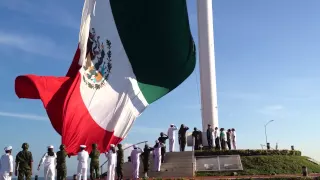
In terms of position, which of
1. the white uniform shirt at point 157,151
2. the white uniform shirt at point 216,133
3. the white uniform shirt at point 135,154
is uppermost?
the white uniform shirt at point 216,133

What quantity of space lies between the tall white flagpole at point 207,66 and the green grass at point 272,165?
538cm

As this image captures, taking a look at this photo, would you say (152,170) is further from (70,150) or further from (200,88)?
(200,88)

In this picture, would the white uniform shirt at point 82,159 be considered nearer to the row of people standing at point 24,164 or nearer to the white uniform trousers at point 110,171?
the row of people standing at point 24,164

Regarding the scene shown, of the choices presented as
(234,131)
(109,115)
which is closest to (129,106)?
(109,115)

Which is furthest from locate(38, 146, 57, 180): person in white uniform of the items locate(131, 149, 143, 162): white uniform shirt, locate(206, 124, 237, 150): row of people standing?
locate(206, 124, 237, 150): row of people standing

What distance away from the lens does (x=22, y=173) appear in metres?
13.3

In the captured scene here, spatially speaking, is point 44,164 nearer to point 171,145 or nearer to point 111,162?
point 111,162

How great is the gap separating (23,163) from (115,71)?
271 inches

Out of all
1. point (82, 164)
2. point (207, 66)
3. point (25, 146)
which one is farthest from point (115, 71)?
point (207, 66)

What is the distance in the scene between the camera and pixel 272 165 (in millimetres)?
19016

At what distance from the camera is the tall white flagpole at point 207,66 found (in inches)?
974

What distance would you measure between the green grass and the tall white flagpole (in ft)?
17.7

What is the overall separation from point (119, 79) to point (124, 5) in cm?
368

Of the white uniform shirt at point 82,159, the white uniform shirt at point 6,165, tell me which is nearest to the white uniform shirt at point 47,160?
the white uniform shirt at point 6,165
